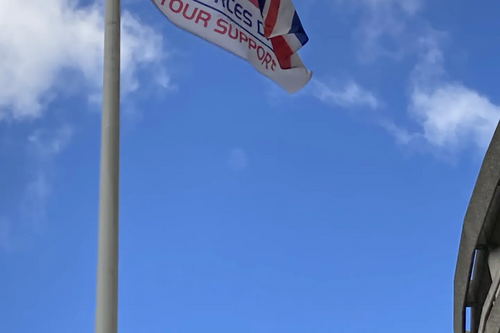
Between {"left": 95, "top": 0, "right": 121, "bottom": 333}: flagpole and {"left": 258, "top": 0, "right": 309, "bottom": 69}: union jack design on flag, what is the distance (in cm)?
294

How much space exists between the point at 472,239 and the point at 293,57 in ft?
13.6

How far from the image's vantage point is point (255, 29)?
26.6 feet

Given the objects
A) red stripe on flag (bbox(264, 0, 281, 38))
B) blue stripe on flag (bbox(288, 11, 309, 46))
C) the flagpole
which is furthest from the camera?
blue stripe on flag (bbox(288, 11, 309, 46))

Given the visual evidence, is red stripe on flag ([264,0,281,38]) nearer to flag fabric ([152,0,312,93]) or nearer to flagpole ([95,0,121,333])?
flag fabric ([152,0,312,93])

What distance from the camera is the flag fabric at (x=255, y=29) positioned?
7.10m

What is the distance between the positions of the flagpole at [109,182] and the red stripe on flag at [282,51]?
325cm

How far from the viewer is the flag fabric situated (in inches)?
279

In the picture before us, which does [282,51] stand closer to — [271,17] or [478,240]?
[271,17]

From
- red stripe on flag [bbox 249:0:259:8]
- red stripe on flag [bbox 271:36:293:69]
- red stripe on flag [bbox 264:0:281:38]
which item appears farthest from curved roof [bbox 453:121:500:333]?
red stripe on flag [bbox 249:0:259:8]

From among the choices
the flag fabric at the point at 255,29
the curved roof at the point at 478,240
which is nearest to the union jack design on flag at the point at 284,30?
the flag fabric at the point at 255,29

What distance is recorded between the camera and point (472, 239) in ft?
35.0

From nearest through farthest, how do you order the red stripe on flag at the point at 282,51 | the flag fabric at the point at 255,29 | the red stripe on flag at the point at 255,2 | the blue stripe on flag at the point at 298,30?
1. the flag fabric at the point at 255,29
2. the red stripe on flag at the point at 255,2
3. the red stripe on flag at the point at 282,51
4. the blue stripe on flag at the point at 298,30

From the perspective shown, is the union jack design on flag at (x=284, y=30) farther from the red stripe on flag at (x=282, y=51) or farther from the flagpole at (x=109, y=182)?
the flagpole at (x=109, y=182)

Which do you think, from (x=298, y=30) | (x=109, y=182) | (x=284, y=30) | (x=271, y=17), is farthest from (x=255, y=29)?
(x=109, y=182)
